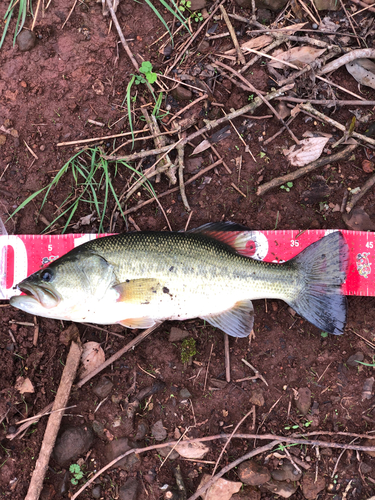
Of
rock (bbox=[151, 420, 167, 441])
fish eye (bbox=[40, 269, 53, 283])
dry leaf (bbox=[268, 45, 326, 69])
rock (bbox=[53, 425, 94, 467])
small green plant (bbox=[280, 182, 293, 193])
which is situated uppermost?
dry leaf (bbox=[268, 45, 326, 69])

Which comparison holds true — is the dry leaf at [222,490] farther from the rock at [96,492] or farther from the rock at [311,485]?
the rock at [96,492]

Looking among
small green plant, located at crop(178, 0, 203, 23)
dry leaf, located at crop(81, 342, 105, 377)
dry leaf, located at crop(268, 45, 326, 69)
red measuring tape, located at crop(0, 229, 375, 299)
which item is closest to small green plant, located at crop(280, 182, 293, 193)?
red measuring tape, located at crop(0, 229, 375, 299)

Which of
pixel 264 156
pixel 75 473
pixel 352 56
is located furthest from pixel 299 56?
pixel 75 473

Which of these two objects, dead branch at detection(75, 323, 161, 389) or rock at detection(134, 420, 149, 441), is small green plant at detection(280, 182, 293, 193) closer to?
dead branch at detection(75, 323, 161, 389)

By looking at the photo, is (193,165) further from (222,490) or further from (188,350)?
(222,490)

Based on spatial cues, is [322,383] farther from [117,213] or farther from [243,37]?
[243,37]

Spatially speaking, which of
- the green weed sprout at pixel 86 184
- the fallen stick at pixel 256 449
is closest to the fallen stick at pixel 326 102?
the green weed sprout at pixel 86 184
